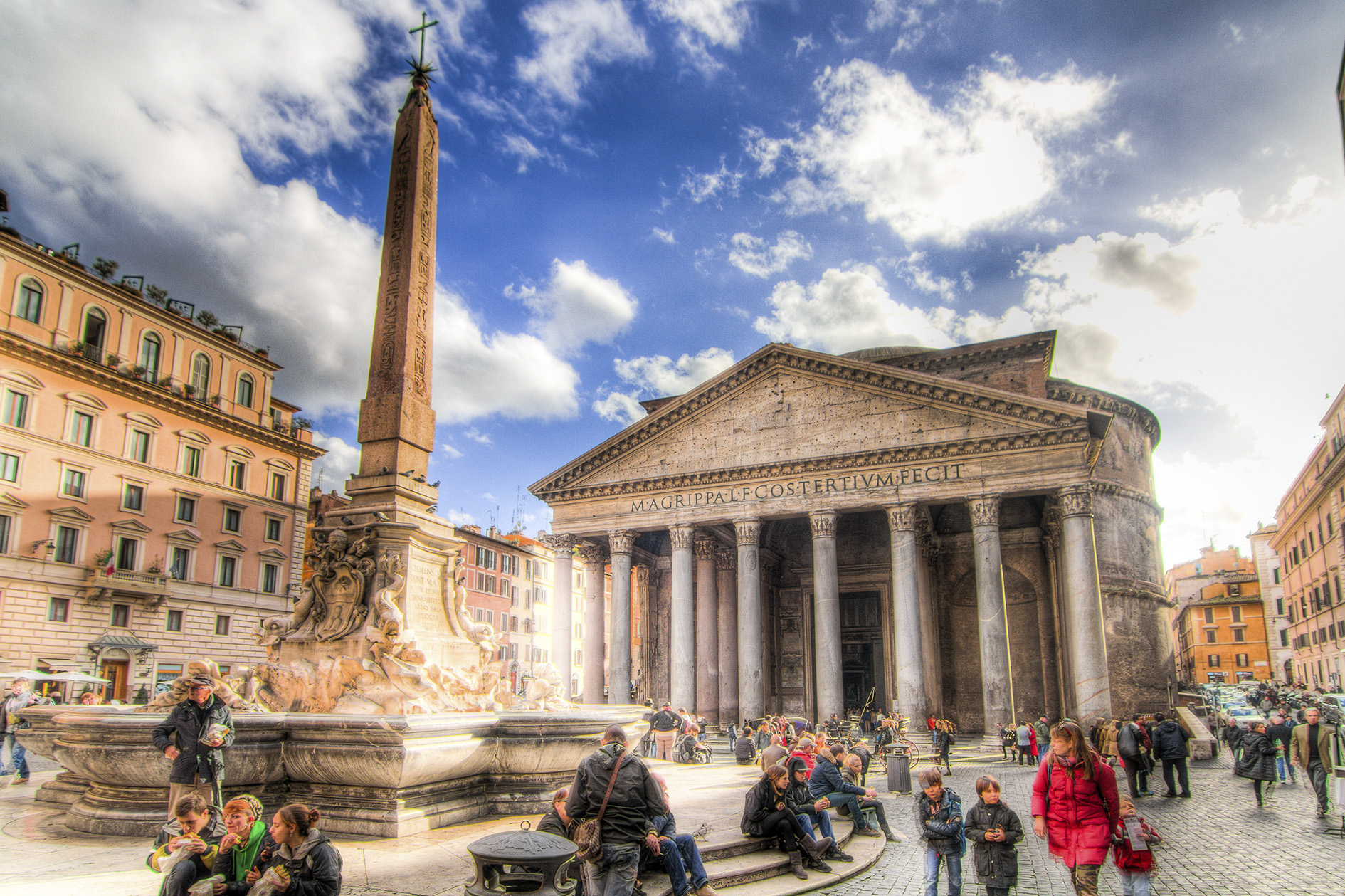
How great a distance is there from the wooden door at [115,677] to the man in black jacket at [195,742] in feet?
79.2

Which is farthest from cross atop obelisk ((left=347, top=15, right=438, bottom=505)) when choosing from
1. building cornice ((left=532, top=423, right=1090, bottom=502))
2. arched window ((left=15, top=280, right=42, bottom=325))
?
arched window ((left=15, top=280, right=42, bottom=325))

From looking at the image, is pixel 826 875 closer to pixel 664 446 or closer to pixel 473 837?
pixel 473 837

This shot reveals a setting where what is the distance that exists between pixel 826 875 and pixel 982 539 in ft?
53.0

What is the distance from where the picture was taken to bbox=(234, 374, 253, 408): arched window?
103 feet

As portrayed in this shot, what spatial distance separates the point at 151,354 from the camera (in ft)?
92.0

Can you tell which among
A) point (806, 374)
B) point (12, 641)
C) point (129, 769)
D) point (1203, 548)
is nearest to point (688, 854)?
point (129, 769)

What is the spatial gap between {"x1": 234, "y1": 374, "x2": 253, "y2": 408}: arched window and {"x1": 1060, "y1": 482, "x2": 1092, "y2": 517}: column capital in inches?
1129

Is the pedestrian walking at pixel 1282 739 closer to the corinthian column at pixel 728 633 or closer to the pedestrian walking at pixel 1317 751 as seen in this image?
the pedestrian walking at pixel 1317 751

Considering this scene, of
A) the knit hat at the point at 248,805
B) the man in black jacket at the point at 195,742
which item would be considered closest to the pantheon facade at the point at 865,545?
the man in black jacket at the point at 195,742

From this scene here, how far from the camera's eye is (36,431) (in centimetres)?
2417

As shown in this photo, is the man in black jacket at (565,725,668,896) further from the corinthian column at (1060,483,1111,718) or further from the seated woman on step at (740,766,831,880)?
the corinthian column at (1060,483,1111,718)

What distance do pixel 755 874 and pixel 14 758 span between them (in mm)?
10035

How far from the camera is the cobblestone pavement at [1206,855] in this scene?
22.9ft

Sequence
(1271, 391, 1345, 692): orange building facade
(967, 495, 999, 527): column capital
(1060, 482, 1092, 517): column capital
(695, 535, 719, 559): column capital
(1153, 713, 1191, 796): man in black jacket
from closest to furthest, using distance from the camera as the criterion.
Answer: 1. (1153, 713, 1191, 796): man in black jacket
2. (1060, 482, 1092, 517): column capital
3. (967, 495, 999, 527): column capital
4. (695, 535, 719, 559): column capital
5. (1271, 391, 1345, 692): orange building facade
